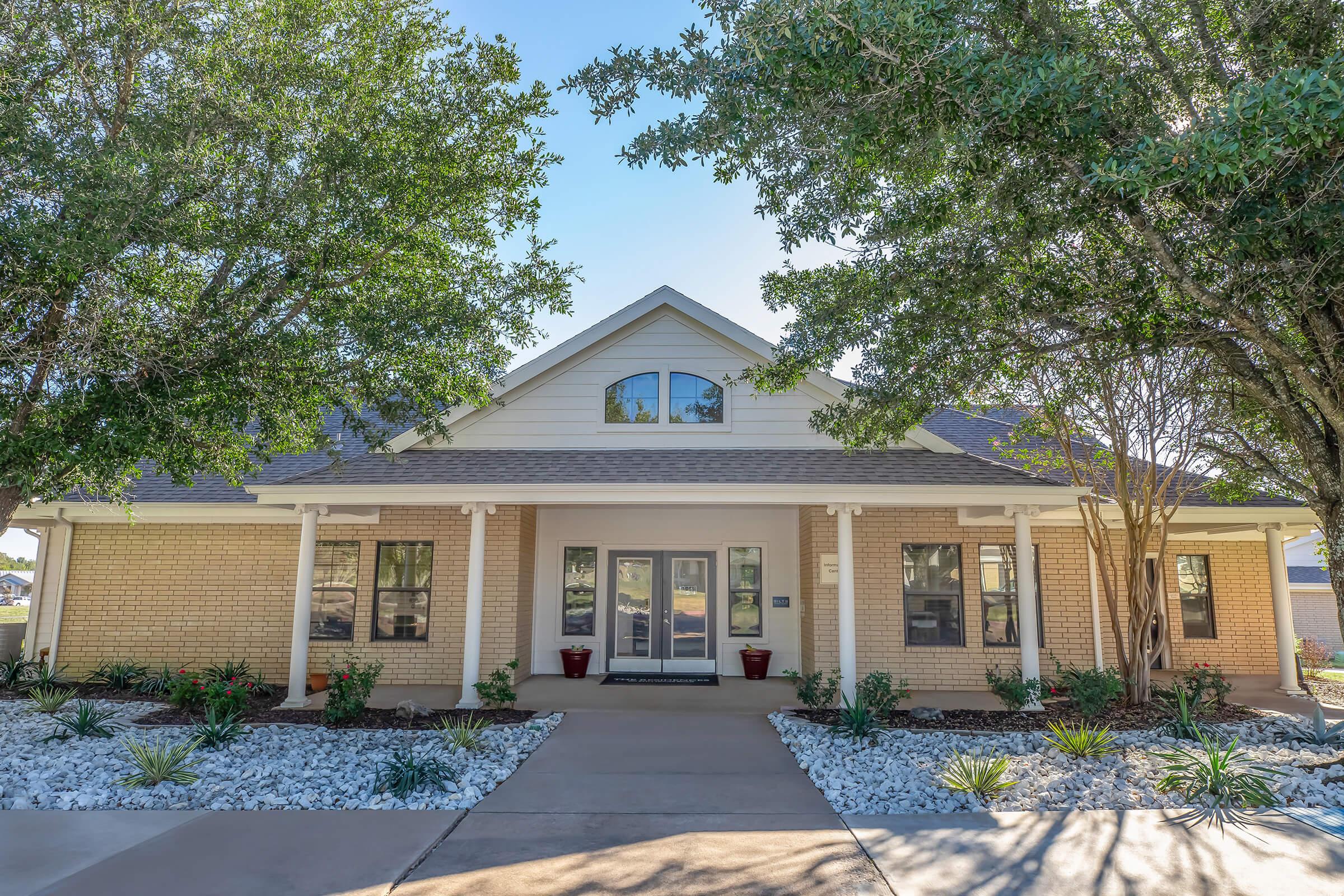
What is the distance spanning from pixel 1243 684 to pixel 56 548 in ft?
63.6

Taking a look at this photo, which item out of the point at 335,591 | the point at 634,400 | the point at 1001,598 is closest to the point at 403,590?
the point at 335,591

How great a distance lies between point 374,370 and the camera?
8.68 m

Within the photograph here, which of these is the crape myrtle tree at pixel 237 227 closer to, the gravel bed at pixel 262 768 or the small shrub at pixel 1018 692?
the gravel bed at pixel 262 768

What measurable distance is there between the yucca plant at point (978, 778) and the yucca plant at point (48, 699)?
10.7m

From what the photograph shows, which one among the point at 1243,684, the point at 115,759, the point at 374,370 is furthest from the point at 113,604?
the point at 1243,684

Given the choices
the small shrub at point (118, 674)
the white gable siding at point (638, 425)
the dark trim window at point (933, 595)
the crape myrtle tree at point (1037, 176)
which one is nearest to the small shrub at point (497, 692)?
the white gable siding at point (638, 425)

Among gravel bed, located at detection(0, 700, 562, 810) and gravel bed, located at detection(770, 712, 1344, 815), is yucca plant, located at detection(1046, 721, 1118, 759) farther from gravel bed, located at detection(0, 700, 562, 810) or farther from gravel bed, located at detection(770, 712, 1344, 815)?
gravel bed, located at detection(0, 700, 562, 810)

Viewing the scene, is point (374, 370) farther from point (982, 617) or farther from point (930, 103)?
point (982, 617)

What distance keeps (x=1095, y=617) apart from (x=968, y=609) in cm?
202

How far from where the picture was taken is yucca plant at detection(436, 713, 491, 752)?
7.80m

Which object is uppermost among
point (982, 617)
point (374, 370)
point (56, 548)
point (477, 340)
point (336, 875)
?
point (477, 340)

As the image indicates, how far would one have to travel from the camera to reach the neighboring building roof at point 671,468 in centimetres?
1021

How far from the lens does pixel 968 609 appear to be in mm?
12078

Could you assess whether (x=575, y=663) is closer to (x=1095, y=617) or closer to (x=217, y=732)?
(x=217, y=732)
